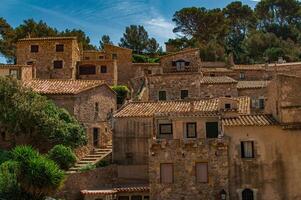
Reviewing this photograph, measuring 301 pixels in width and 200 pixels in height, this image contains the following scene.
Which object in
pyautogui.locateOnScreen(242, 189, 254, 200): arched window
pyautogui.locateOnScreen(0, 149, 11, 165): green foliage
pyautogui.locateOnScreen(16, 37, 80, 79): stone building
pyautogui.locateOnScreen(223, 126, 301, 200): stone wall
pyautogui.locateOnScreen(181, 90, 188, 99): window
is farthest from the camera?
pyautogui.locateOnScreen(16, 37, 80, 79): stone building

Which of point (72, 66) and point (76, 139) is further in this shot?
point (72, 66)

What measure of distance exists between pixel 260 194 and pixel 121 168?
11.3m

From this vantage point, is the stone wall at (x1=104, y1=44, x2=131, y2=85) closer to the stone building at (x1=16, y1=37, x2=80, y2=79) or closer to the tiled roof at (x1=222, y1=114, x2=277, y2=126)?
the stone building at (x1=16, y1=37, x2=80, y2=79)

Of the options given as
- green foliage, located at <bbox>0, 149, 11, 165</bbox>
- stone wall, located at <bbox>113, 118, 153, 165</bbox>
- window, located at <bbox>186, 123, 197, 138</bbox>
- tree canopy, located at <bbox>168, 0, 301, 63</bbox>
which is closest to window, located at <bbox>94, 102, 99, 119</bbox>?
stone wall, located at <bbox>113, 118, 153, 165</bbox>

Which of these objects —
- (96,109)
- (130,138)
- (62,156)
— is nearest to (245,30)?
(96,109)

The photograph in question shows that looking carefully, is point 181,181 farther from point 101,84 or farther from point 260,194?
point 101,84

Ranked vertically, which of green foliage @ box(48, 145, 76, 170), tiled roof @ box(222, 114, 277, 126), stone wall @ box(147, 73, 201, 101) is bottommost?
green foliage @ box(48, 145, 76, 170)

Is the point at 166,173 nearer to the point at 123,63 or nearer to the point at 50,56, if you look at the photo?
the point at 50,56

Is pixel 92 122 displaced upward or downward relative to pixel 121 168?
upward

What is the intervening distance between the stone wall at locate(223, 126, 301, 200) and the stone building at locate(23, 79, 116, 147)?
15360 millimetres

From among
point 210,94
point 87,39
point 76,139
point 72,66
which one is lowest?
point 76,139

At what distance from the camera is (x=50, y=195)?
32.1m

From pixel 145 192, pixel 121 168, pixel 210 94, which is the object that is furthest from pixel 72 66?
pixel 145 192

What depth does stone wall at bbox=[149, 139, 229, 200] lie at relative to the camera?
106 ft
